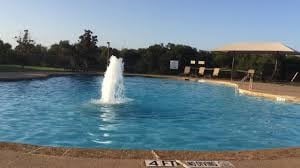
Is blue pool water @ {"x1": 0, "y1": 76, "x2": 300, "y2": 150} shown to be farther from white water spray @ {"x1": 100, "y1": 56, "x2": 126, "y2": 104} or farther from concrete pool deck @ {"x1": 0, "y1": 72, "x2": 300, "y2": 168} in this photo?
concrete pool deck @ {"x1": 0, "y1": 72, "x2": 300, "y2": 168}

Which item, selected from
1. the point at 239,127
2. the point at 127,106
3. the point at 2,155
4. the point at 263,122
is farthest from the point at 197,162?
the point at 127,106

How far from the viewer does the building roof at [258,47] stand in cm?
3114

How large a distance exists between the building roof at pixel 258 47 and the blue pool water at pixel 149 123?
548 inches

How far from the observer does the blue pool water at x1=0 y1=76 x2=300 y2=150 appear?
31.4ft

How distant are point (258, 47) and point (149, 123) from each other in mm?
23144

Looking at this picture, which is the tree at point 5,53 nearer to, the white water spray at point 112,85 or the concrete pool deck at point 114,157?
the white water spray at point 112,85

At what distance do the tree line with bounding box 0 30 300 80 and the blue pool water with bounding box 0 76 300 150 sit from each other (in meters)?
21.3

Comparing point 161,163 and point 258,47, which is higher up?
point 258,47

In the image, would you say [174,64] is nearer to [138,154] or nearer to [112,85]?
[112,85]

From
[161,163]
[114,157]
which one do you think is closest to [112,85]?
[114,157]

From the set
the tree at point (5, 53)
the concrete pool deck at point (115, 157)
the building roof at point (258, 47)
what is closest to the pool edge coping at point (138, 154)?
the concrete pool deck at point (115, 157)

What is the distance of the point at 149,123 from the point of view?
12.0m

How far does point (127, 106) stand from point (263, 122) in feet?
15.2

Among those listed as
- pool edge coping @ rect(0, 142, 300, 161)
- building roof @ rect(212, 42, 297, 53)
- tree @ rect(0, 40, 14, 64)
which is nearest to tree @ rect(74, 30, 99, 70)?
tree @ rect(0, 40, 14, 64)
